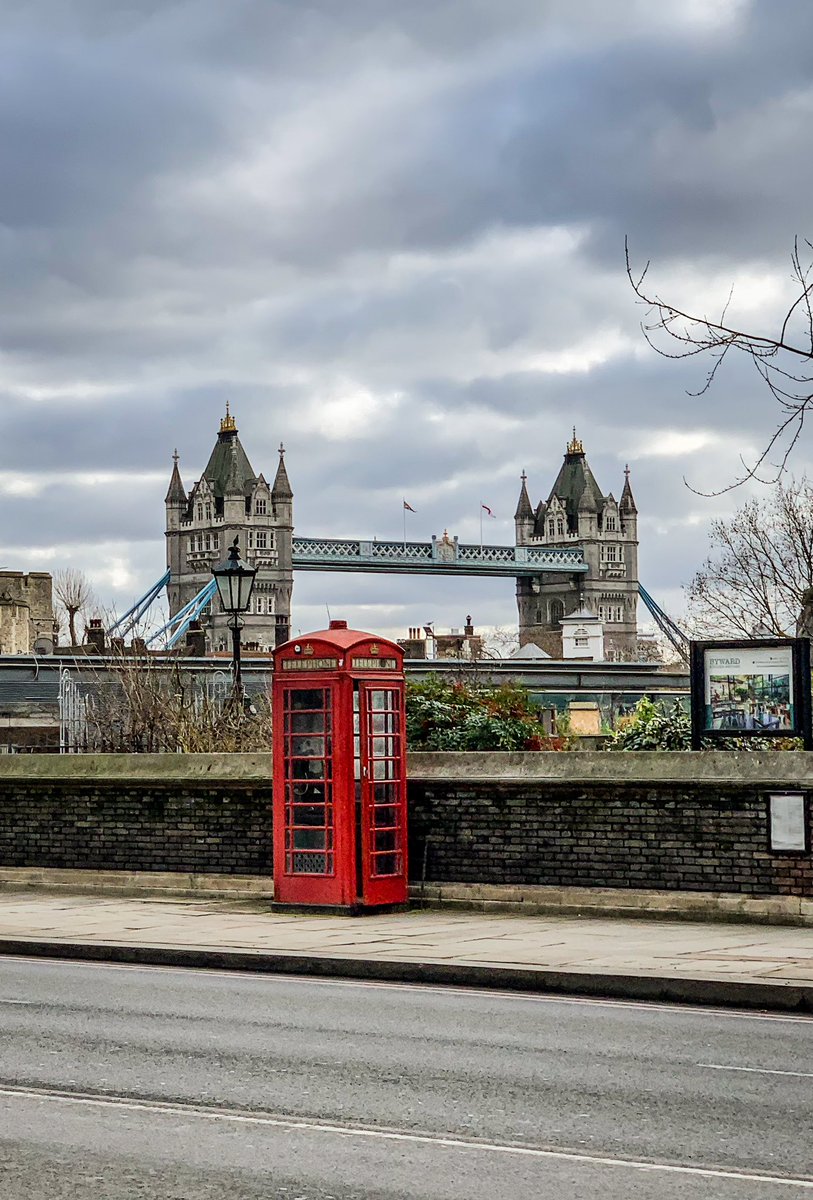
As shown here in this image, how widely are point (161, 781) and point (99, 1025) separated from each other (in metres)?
7.51

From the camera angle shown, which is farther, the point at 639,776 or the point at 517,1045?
the point at 639,776

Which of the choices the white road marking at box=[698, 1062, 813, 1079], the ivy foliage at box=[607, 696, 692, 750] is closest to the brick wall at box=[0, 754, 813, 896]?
the ivy foliage at box=[607, 696, 692, 750]

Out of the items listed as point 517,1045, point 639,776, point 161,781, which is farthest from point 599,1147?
point 161,781

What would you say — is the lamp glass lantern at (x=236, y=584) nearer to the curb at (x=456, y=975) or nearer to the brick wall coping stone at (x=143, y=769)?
the brick wall coping stone at (x=143, y=769)

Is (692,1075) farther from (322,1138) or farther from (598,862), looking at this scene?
(598,862)

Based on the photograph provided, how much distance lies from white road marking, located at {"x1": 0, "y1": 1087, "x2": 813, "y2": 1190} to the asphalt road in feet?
0.05

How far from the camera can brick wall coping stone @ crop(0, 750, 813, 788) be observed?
48.3 feet

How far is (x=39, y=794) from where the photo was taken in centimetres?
1894

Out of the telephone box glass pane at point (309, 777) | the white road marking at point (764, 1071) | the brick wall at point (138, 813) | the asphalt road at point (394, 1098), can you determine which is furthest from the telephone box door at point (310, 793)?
the white road marking at point (764, 1071)

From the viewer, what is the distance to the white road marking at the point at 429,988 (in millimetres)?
11000

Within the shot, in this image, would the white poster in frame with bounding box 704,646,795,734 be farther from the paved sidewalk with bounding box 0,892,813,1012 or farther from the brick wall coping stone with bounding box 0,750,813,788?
the paved sidewalk with bounding box 0,892,813,1012

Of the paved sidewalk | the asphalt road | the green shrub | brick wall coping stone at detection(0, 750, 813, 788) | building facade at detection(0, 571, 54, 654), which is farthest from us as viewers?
building facade at detection(0, 571, 54, 654)

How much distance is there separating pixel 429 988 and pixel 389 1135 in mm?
4946

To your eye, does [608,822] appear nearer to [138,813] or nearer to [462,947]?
[462,947]
